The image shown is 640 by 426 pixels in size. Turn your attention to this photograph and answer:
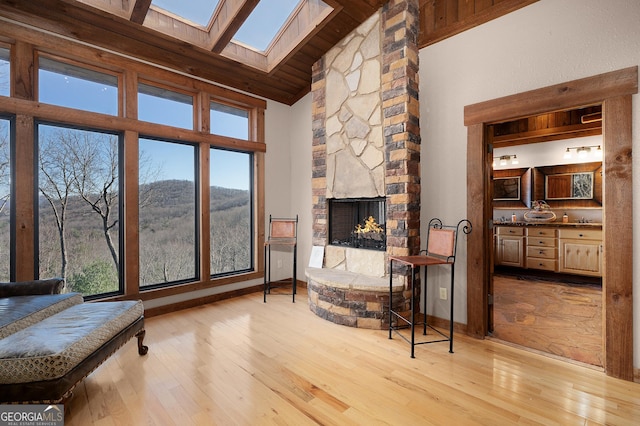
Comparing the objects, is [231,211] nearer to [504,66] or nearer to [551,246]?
[504,66]

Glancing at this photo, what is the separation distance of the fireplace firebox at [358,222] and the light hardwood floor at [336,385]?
3.53 ft

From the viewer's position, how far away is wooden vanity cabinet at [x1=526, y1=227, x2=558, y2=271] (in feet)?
16.3

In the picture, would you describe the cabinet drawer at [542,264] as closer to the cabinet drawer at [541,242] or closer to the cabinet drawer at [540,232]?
the cabinet drawer at [541,242]

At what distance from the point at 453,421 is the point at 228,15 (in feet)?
12.9

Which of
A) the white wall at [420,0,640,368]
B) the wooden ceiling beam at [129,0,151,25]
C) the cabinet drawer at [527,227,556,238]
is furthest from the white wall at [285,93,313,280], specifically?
the cabinet drawer at [527,227,556,238]

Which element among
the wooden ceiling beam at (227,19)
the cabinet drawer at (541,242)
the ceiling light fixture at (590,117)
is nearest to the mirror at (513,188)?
the cabinet drawer at (541,242)

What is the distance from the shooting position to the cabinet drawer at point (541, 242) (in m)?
4.96

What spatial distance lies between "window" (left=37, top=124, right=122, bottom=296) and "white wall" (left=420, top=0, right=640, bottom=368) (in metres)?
3.48

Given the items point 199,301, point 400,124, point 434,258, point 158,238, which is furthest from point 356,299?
point 158,238

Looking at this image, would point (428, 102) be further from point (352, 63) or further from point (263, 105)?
point (263, 105)

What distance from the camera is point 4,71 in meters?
2.67

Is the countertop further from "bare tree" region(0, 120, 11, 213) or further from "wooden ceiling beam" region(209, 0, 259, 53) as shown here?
"bare tree" region(0, 120, 11, 213)

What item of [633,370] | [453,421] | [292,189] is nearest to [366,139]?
[292,189]

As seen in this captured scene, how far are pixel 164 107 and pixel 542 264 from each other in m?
6.36
